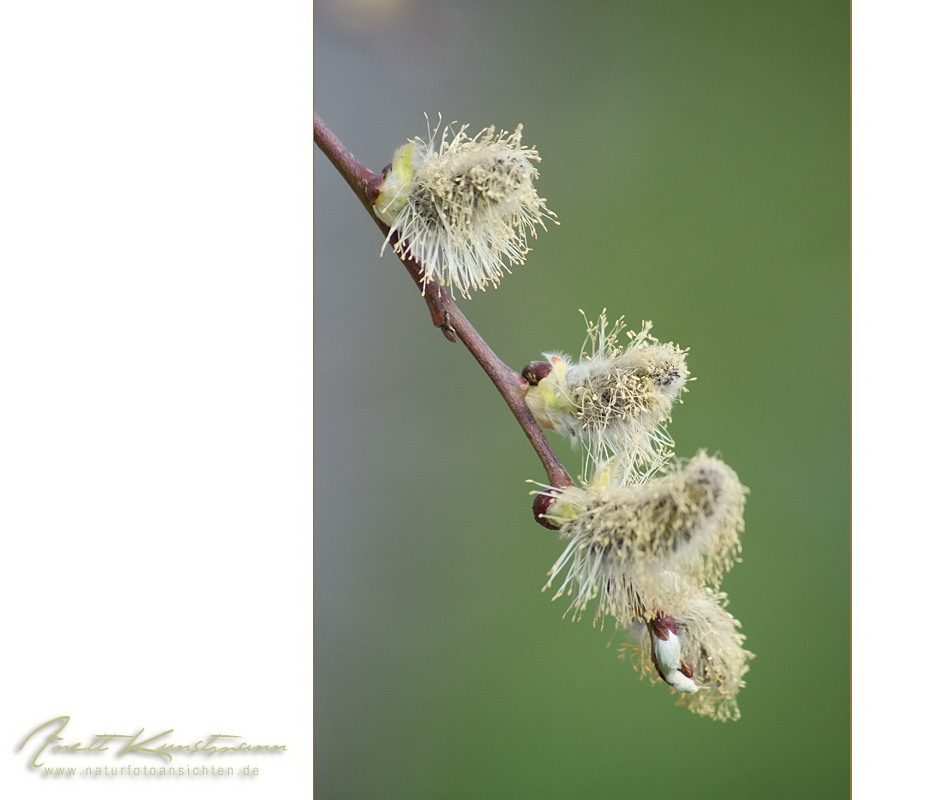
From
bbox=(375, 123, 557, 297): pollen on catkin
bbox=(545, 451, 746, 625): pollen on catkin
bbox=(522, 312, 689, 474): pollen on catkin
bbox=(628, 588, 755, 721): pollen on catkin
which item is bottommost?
bbox=(628, 588, 755, 721): pollen on catkin

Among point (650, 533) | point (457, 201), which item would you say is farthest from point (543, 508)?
point (457, 201)

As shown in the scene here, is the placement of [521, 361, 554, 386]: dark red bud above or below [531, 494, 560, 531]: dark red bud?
above

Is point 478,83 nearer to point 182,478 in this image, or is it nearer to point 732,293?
point 732,293

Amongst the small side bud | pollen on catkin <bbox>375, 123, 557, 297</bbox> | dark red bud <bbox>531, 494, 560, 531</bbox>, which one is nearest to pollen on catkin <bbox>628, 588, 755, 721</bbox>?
the small side bud

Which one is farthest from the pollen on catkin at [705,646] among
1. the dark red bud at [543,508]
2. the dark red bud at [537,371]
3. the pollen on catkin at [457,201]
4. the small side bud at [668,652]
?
the pollen on catkin at [457,201]

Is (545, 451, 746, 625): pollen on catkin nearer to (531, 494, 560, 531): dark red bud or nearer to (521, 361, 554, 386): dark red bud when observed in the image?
(531, 494, 560, 531): dark red bud

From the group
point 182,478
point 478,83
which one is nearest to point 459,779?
point 182,478
